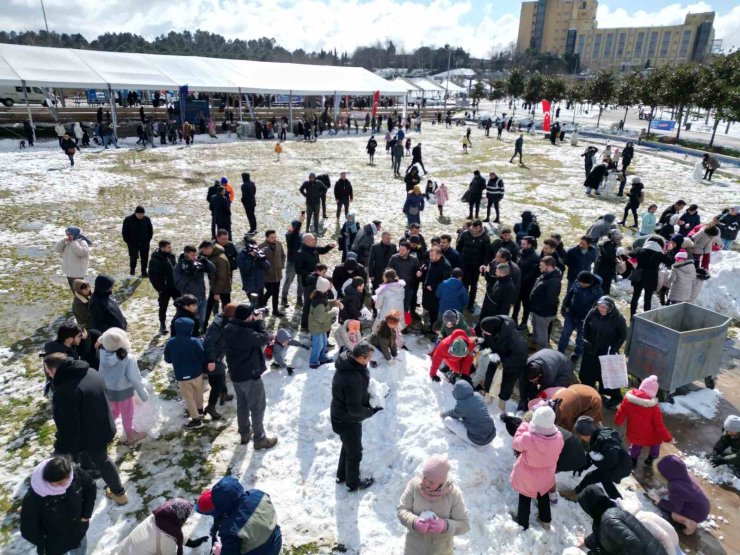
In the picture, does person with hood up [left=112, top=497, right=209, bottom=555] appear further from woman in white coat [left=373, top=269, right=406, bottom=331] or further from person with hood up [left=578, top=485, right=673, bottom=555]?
woman in white coat [left=373, top=269, right=406, bottom=331]

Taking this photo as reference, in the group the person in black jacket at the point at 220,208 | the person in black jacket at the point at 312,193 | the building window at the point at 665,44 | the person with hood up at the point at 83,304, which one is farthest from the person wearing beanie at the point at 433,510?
the building window at the point at 665,44

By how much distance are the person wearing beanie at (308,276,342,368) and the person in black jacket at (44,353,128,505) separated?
295cm

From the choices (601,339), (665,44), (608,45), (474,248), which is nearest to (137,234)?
(474,248)

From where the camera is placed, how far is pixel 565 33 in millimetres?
138000

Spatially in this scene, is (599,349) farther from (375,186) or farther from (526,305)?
(375,186)

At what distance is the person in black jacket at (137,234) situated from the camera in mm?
9352

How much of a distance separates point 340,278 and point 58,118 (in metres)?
26.6

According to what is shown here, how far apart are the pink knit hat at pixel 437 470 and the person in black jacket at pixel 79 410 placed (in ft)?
9.76

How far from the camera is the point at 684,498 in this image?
4586mm

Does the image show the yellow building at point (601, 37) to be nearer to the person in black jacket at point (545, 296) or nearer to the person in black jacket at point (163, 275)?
the person in black jacket at point (545, 296)

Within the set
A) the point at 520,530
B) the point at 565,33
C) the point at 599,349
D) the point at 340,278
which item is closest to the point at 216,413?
the point at 340,278

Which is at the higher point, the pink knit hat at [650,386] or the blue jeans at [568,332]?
the pink knit hat at [650,386]

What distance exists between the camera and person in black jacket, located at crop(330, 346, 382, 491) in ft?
14.8

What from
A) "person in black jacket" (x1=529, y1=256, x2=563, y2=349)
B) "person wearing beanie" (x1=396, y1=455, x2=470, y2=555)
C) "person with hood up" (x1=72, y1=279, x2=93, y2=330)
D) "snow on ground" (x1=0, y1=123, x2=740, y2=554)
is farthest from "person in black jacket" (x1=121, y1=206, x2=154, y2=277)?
"person wearing beanie" (x1=396, y1=455, x2=470, y2=555)
